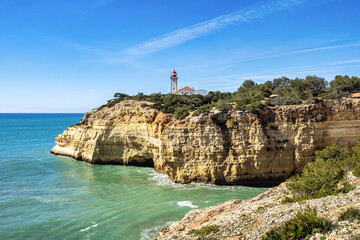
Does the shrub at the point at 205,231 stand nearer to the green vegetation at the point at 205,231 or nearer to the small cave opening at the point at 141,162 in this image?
the green vegetation at the point at 205,231

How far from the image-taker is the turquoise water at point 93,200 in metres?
15.2

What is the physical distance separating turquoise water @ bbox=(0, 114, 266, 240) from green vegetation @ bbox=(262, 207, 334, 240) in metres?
8.26

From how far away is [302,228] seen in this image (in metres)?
8.23

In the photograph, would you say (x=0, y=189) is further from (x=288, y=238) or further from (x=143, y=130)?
(x=288, y=238)

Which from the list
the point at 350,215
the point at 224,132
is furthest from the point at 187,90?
the point at 350,215

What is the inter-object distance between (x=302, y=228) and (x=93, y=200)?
16.5 m

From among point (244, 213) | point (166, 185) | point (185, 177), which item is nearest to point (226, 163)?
point (185, 177)

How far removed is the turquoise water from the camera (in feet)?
50.0

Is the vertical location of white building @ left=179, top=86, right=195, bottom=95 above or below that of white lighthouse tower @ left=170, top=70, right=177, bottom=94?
below

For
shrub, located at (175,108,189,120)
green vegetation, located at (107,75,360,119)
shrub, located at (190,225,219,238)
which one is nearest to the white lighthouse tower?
green vegetation, located at (107,75,360,119)

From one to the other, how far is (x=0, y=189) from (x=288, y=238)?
24631mm

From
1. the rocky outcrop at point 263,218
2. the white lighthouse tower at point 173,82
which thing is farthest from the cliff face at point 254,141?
the white lighthouse tower at point 173,82

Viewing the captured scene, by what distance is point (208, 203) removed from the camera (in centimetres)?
1911

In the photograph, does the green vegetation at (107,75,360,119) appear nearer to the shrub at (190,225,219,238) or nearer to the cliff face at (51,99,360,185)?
the cliff face at (51,99,360,185)
